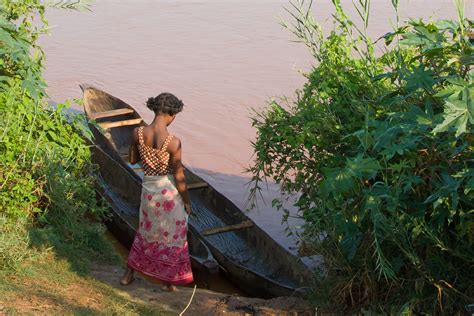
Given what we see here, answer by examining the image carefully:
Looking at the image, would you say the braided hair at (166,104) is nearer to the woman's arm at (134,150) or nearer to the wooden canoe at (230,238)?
the woman's arm at (134,150)

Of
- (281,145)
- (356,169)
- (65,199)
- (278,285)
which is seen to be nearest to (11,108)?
(65,199)

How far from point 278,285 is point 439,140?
2.38 m

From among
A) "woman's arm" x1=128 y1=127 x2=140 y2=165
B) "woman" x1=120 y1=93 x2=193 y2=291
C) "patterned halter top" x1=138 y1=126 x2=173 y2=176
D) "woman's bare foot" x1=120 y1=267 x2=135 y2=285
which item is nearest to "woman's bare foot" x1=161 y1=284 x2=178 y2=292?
"woman" x1=120 y1=93 x2=193 y2=291

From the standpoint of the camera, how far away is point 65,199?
19.9 feet

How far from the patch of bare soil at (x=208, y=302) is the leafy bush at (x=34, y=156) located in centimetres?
65

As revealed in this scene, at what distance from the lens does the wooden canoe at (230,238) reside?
6238 mm

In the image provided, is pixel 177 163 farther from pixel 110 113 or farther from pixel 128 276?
pixel 110 113

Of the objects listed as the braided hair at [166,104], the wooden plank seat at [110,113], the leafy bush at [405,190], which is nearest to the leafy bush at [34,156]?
the braided hair at [166,104]

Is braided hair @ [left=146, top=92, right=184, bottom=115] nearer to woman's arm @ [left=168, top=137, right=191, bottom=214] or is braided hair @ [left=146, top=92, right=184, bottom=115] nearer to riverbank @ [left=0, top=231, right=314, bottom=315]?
woman's arm @ [left=168, top=137, right=191, bottom=214]

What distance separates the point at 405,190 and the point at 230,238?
10.9ft


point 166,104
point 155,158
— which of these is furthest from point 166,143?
point 166,104

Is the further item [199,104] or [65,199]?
[199,104]

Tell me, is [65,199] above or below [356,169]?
below

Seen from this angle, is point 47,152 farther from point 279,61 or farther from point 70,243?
point 279,61
